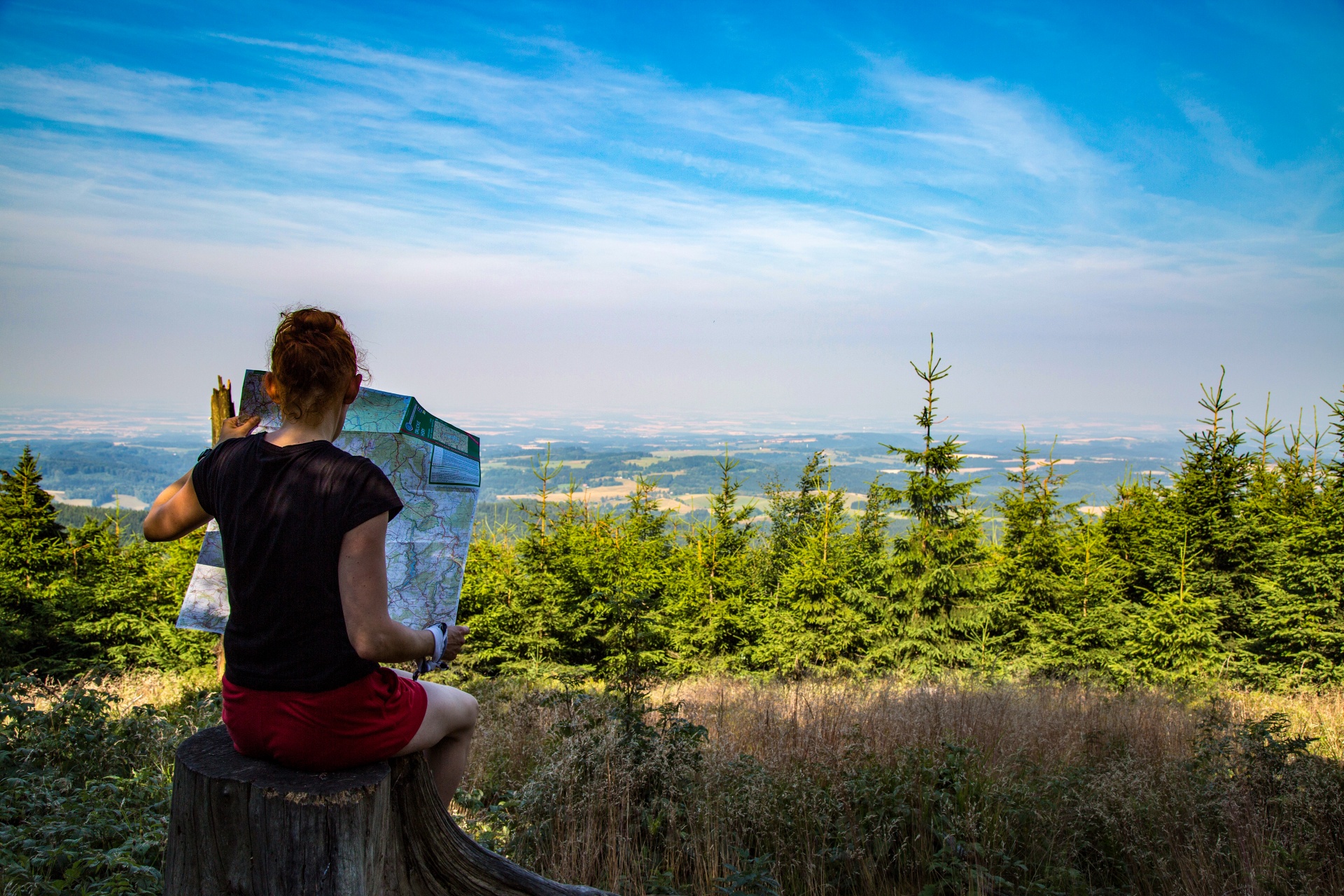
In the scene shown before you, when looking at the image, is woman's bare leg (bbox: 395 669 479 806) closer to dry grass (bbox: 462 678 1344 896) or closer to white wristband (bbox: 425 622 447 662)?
white wristband (bbox: 425 622 447 662)

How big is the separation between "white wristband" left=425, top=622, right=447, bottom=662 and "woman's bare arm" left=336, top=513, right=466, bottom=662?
193mm

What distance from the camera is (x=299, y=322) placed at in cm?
191

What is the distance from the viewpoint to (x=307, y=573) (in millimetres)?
1858

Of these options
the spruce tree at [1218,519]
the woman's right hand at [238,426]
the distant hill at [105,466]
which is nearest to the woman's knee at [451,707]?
the woman's right hand at [238,426]

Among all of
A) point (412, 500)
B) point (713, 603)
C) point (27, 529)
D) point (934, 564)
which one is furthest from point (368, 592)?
point (27, 529)

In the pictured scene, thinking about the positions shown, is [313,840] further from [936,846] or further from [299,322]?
[936,846]

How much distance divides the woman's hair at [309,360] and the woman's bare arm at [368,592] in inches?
15.9

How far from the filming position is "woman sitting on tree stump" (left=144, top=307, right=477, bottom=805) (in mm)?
1833

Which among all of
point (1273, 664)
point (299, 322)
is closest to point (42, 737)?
point (299, 322)

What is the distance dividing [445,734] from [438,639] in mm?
447

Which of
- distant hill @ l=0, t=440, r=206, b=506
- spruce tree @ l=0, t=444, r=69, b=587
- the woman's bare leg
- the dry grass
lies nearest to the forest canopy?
spruce tree @ l=0, t=444, r=69, b=587

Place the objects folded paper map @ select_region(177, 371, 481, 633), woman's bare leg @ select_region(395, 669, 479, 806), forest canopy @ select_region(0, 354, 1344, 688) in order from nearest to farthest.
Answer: woman's bare leg @ select_region(395, 669, 479, 806)
folded paper map @ select_region(177, 371, 481, 633)
forest canopy @ select_region(0, 354, 1344, 688)

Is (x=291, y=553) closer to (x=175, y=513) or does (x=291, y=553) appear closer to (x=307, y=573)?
Answer: (x=307, y=573)

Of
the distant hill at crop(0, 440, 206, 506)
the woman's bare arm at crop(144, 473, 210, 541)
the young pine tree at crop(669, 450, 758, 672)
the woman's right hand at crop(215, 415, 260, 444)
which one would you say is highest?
the woman's right hand at crop(215, 415, 260, 444)
